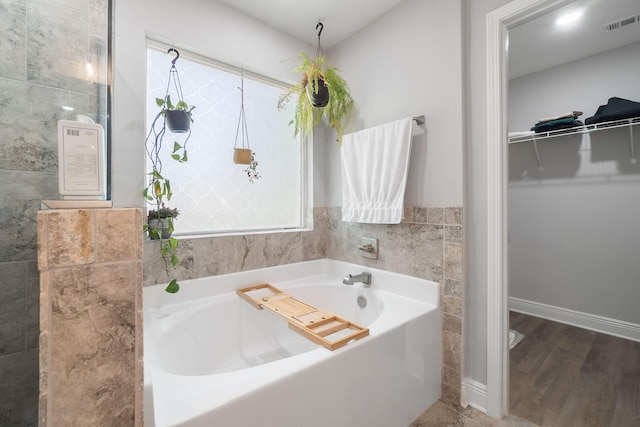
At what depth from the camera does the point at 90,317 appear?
55 cm

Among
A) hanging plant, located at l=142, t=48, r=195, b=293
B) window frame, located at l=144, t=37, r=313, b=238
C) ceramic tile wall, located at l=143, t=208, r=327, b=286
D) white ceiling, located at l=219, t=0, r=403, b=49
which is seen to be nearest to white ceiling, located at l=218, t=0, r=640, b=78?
white ceiling, located at l=219, t=0, r=403, b=49

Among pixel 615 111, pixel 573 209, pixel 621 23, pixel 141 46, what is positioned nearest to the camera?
pixel 141 46

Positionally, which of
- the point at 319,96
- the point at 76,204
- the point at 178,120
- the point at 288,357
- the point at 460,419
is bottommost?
the point at 460,419

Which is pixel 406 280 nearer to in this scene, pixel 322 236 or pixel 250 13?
pixel 322 236

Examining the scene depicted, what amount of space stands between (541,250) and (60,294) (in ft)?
11.5

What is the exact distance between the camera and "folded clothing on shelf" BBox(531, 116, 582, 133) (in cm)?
236

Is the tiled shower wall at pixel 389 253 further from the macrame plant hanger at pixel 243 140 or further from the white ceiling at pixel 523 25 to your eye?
the white ceiling at pixel 523 25

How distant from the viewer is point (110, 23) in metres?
0.94

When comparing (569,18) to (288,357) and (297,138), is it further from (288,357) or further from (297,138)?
(288,357)

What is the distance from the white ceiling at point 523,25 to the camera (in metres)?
1.82

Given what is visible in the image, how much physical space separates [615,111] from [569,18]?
31.8 inches

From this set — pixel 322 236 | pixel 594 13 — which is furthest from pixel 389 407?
pixel 594 13

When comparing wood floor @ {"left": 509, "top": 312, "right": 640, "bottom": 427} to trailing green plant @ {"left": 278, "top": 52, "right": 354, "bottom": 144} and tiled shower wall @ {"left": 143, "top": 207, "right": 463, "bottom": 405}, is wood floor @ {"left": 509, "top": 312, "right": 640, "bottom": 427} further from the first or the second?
trailing green plant @ {"left": 278, "top": 52, "right": 354, "bottom": 144}

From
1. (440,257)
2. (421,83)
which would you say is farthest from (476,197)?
(421,83)
